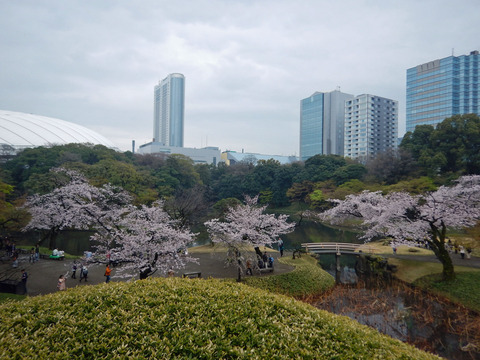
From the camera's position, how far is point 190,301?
592 cm

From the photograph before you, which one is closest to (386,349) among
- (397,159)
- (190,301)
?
(190,301)

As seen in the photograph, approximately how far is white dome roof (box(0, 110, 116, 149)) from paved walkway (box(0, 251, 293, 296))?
39349mm

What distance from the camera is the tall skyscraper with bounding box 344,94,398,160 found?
264 ft

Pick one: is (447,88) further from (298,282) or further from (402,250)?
(298,282)

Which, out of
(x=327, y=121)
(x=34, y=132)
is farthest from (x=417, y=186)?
(x=327, y=121)

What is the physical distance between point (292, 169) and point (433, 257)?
36029mm

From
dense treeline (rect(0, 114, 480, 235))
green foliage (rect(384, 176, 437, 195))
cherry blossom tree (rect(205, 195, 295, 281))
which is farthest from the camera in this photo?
dense treeline (rect(0, 114, 480, 235))

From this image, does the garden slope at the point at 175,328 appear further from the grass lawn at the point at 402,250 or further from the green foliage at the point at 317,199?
the green foliage at the point at 317,199

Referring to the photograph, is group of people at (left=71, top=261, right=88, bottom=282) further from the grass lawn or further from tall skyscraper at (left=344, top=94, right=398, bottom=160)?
tall skyscraper at (left=344, top=94, right=398, bottom=160)

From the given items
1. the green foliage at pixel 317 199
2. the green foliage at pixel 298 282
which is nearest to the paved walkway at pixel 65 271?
the green foliage at pixel 298 282

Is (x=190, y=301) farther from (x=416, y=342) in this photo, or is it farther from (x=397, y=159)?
(x=397, y=159)

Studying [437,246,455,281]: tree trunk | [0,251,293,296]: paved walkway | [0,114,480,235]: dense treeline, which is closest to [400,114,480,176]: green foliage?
[0,114,480,235]: dense treeline

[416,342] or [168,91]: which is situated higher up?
[168,91]

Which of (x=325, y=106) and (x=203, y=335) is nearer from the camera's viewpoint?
(x=203, y=335)
